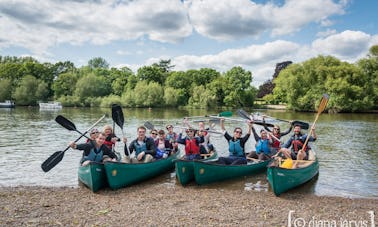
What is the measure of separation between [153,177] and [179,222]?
Result: 13.5ft

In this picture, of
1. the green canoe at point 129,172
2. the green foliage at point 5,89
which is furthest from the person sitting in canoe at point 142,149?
the green foliage at point 5,89

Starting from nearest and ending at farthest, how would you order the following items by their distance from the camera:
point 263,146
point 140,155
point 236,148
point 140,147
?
point 140,155 < point 140,147 < point 236,148 < point 263,146

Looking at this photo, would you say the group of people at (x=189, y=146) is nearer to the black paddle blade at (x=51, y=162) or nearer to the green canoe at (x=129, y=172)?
the green canoe at (x=129, y=172)

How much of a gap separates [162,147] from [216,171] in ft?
8.47

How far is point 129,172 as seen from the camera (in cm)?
864

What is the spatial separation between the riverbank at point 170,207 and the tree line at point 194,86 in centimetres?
4479

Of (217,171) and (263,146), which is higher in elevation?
(263,146)

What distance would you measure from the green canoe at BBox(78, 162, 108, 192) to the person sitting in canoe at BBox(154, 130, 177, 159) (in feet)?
7.63

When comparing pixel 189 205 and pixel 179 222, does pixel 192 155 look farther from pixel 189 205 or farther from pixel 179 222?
pixel 179 222

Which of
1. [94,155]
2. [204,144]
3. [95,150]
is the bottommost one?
[204,144]

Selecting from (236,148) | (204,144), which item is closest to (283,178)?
(236,148)

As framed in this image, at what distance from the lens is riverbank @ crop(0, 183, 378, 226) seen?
616 cm

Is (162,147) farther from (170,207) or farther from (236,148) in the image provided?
(170,207)

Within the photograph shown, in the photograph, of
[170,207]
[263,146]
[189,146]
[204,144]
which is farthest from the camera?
[204,144]
